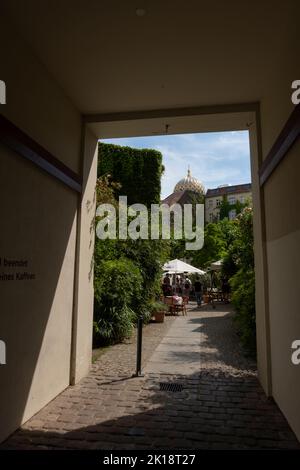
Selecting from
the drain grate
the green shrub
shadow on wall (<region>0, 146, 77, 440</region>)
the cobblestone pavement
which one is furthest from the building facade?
shadow on wall (<region>0, 146, 77, 440</region>)

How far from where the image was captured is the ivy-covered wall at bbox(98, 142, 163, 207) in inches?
685

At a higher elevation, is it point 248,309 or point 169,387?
point 248,309

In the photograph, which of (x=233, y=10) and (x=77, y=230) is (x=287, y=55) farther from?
(x=77, y=230)

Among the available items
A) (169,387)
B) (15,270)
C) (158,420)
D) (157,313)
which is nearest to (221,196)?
(157,313)

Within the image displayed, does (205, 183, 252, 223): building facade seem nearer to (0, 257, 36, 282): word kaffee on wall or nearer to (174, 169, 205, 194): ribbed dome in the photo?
(174, 169, 205, 194): ribbed dome

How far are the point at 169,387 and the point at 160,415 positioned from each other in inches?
42.9

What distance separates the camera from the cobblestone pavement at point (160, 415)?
3.75 metres

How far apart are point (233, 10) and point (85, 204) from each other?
12.0ft

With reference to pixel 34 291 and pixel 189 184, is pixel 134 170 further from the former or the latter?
pixel 189 184

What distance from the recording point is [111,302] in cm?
915

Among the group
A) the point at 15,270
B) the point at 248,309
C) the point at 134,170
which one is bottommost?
the point at 248,309

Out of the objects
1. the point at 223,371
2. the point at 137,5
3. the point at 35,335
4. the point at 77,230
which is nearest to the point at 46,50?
the point at 137,5

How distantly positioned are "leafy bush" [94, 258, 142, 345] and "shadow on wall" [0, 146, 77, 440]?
332 cm

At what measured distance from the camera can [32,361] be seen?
426 cm
